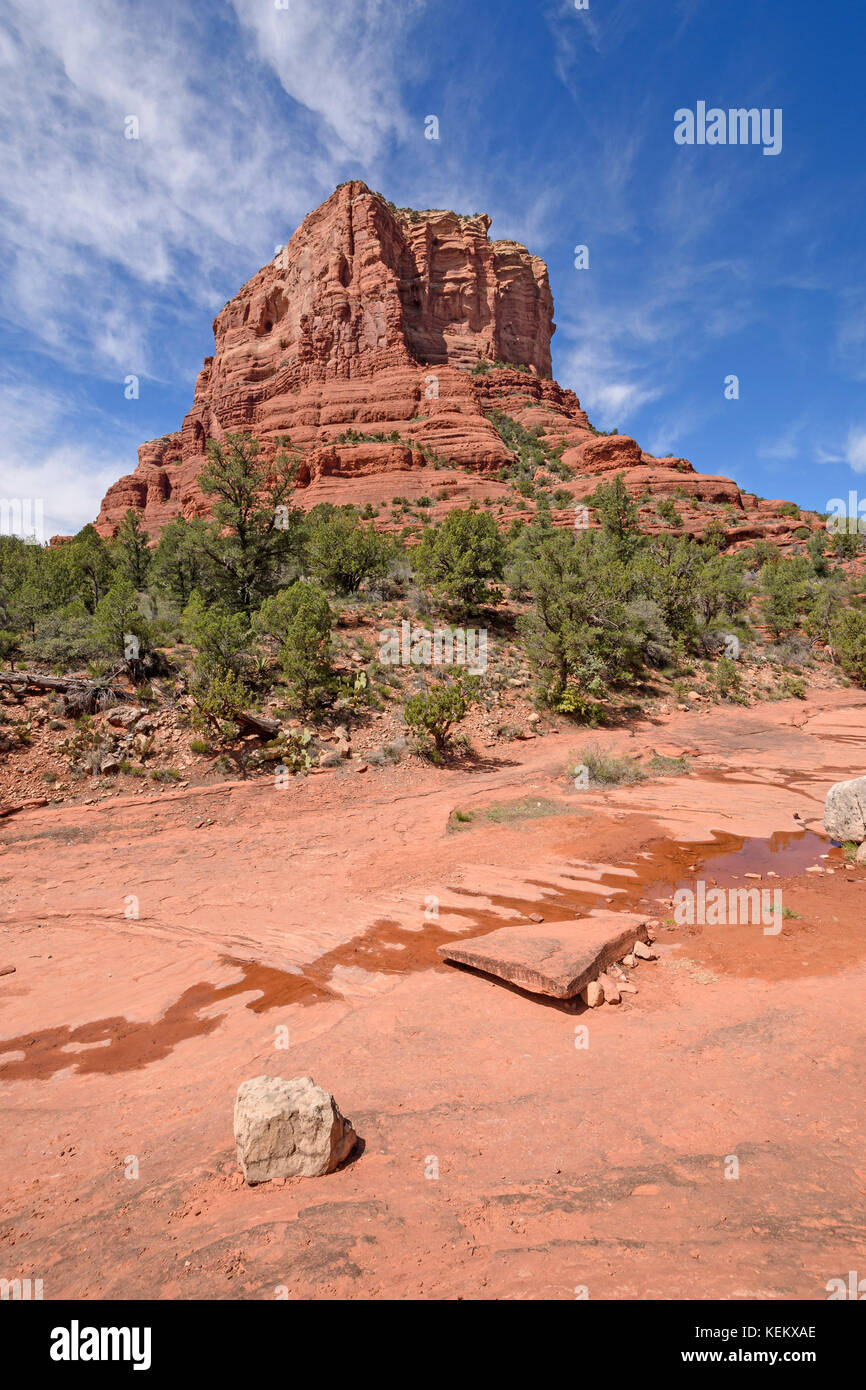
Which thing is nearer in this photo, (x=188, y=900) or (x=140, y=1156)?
(x=140, y=1156)

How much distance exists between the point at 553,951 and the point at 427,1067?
170 centimetres

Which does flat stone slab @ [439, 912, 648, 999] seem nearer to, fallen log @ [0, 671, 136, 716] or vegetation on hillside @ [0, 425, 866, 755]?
vegetation on hillside @ [0, 425, 866, 755]

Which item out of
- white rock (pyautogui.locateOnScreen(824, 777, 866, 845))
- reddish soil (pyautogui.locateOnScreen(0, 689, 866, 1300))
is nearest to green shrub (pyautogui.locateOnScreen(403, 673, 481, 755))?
reddish soil (pyautogui.locateOnScreen(0, 689, 866, 1300))

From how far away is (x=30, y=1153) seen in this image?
3383 millimetres

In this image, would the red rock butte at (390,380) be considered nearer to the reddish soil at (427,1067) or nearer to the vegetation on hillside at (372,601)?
the vegetation on hillside at (372,601)

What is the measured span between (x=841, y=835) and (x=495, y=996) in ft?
20.5

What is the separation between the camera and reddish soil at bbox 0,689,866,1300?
2.31 meters

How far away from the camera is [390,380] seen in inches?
2138

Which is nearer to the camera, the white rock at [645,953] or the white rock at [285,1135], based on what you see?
the white rock at [285,1135]

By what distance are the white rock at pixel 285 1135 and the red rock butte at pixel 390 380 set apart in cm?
4014

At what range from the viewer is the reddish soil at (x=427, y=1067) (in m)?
2.31

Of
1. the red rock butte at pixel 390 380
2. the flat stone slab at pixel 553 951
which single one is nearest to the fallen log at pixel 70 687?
the flat stone slab at pixel 553 951
